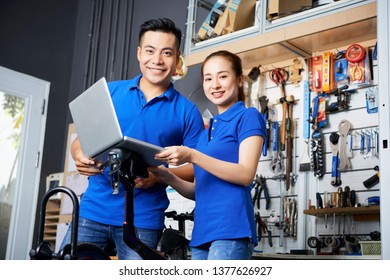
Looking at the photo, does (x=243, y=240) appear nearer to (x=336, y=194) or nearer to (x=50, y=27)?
(x=336, y=194)

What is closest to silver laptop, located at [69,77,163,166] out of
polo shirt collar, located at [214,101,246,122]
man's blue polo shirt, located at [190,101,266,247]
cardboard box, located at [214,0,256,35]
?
man's blue polo shirt, located at [190,101,266,247]

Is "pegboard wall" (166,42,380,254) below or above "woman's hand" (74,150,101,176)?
above

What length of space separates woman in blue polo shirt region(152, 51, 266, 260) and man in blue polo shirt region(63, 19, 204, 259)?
86 mm

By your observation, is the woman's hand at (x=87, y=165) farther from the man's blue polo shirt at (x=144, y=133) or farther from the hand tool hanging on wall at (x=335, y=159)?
the hand tool hanging on wall at (x=335, y=159)

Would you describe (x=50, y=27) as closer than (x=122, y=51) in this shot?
No

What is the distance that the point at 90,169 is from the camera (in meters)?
1.73

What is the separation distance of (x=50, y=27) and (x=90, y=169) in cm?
461

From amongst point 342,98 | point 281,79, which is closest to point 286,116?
point 281,79

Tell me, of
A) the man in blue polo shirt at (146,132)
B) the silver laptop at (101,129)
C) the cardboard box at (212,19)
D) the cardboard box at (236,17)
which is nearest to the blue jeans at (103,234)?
the man in blue polo shirt at (146,132)

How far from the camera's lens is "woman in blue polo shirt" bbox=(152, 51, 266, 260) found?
164 centimetres

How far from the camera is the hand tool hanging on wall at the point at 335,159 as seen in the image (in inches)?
136

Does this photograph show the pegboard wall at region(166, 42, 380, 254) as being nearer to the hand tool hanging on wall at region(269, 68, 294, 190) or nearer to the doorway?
the hand tool hanging on wall at region(269, 68, 294, 190)

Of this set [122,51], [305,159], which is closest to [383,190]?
[305,159]
